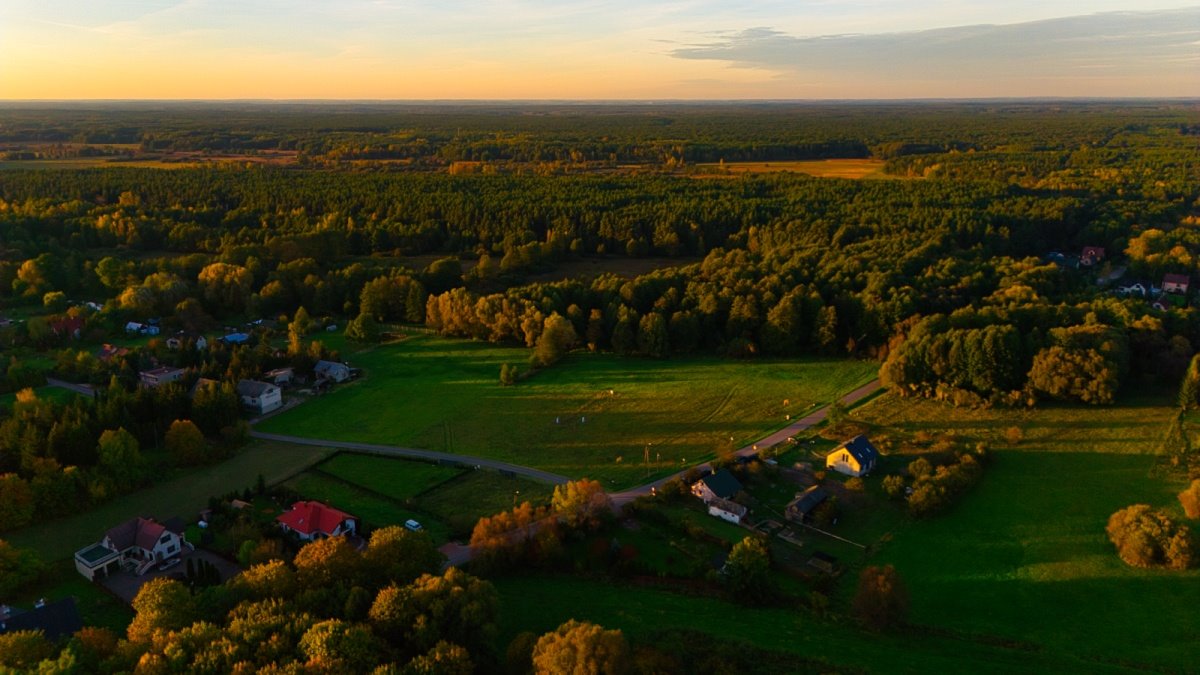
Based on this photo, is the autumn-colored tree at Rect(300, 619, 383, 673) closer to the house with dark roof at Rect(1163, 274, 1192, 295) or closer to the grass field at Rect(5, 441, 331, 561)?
the grass field at Rect(5, 441, 331, 561)

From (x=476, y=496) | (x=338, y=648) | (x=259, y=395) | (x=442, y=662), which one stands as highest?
(x=338, y=648)

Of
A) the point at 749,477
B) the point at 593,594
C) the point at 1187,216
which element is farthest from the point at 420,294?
the point at 1187,216

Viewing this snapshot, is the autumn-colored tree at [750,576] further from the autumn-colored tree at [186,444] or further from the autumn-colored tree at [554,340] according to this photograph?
the autumn-colored tree at [554,340]

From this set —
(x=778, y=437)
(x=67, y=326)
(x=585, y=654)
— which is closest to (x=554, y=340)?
(x=778, y=437)

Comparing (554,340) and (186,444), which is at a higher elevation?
(554,340)

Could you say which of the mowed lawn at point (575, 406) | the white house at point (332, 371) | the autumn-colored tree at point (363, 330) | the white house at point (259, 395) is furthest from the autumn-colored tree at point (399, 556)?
the autumn-colored tree at point (363, 330)

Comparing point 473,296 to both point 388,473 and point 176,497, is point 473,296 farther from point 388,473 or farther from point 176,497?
point 176,497

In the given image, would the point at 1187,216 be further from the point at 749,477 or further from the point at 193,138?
the point at 193,138
